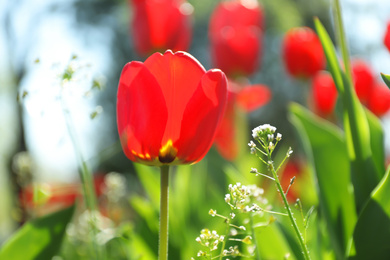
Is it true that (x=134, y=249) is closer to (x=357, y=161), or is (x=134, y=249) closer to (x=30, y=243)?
(x=30, y=243)

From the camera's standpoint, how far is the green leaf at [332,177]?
2.40 ft

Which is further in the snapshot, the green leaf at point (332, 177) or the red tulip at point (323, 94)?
the red tulip at point (323, 94)

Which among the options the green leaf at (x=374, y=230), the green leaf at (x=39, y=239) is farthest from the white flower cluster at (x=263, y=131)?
the green leaf at (x=39, y=239)

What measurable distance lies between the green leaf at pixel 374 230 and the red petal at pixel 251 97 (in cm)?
112

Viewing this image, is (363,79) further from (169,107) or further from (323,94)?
(169,107)

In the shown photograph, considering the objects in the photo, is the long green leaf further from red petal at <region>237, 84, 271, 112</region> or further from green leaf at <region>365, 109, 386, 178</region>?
red petal at <region>237, 84, 271, 112</region>

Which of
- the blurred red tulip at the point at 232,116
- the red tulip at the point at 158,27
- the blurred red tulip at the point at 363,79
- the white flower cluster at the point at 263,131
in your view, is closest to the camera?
Answer: the white flower cluster at the point at 263,131

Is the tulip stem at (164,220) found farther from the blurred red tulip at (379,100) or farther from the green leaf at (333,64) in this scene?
the blurred red tulip at (379,100)

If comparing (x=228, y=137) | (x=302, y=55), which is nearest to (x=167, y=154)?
(x=228, y=137)

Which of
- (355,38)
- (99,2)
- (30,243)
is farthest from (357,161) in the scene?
(355,38)

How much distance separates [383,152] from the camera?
0.78 m

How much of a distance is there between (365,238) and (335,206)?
147 mm

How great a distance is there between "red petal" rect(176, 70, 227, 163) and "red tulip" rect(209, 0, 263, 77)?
1.24 metres

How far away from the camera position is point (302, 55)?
177 centimetres
